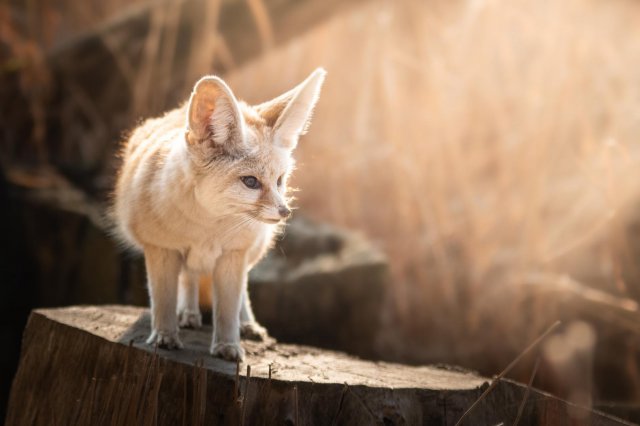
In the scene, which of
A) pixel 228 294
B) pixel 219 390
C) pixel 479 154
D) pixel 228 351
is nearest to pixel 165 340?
pixel 228 351

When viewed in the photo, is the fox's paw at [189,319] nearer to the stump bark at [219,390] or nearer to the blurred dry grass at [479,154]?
the stump bark at [219,390]

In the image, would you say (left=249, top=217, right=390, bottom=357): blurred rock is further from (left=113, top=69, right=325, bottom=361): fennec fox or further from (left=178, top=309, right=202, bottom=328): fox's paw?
(left=113, top=69, right=325, bottom=361): fennec fox

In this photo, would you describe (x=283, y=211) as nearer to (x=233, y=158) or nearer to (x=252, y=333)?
(x=233, y=158)

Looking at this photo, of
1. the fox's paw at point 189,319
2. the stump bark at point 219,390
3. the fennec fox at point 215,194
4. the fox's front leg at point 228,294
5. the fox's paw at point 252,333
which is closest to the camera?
the stump bark at point 219,390

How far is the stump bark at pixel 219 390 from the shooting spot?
98.8 inches

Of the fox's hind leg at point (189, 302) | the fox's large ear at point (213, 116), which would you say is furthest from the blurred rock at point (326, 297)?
the fox's large ear at point (213, 116)

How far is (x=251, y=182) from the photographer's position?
3.03 m

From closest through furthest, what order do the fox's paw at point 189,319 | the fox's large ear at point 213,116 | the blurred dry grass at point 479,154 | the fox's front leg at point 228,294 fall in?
the fox's large ear at point 213,116, the fox's front leg at point 228,294, the fox's paw at point 189,319, the blurred dry grass at point 479,154

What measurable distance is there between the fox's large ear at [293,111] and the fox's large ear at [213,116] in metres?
0.21

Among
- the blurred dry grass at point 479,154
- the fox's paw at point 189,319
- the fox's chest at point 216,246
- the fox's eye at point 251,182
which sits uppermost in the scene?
the blurred dry grass at point 479,154

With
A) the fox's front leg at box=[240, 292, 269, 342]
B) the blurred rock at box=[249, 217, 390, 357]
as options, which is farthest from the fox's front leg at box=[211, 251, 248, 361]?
the blurred rock at box=[249, 217, 390, 357]

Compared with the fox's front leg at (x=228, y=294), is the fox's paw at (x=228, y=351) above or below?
below

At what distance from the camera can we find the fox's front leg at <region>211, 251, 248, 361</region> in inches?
123

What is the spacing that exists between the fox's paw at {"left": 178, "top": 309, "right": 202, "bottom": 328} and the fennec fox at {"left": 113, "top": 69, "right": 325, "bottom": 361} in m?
0.35
